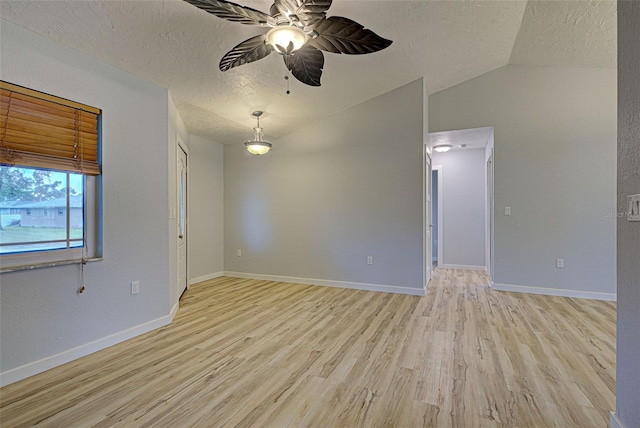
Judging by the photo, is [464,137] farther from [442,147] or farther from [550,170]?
[550,170]

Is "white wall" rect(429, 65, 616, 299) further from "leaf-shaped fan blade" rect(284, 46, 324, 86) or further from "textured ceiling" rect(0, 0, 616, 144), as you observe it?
"leaf-shaped fan blade" rect(284, 46, 324, 86)

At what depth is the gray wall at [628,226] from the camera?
126 cm

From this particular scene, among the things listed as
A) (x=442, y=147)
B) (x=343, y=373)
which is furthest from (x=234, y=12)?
(x=442, y=147)

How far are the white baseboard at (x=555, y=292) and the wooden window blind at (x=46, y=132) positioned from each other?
5004 millimetres

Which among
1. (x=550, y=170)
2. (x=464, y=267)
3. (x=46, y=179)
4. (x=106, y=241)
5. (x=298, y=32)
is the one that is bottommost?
(x=464, y=267)

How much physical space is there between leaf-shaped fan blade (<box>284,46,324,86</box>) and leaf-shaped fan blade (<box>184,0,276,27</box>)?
320 mm

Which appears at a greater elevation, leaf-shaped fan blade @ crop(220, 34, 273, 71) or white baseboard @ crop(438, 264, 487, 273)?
leaf-shaped fan blade @ crop(220, 34, 273, 71)

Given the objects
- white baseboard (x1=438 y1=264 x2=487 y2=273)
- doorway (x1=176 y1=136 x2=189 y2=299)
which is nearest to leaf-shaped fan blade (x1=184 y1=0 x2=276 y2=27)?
doorway (x1=176 y1=136 x2=189 y2=299)

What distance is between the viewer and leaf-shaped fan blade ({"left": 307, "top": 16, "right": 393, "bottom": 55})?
1.78m

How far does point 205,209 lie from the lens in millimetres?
5109

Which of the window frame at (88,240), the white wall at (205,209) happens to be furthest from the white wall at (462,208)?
the window frame at (88,240)

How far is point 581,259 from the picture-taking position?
3975 millimetres

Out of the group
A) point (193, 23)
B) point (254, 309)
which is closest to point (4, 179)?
point (193, 23)

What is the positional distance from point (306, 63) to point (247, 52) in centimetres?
41
